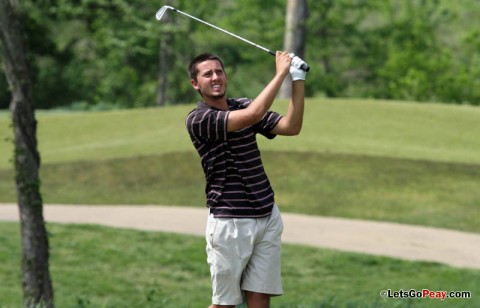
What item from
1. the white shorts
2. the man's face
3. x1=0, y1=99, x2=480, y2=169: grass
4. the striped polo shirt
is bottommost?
x1=0, y1=99, x2=480, y2=169: grass

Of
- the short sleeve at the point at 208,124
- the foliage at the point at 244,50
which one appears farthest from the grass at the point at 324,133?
the foliage at the point at 244,50

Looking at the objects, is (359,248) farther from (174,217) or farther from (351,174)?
(351,174)

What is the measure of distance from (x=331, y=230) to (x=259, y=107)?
8.19 m

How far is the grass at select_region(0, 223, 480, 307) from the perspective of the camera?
406 inches

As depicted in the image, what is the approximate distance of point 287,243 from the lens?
12.3m

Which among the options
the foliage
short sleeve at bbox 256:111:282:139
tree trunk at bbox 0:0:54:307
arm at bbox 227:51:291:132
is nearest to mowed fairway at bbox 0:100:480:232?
tree trunk at bbox 0:0:54:307

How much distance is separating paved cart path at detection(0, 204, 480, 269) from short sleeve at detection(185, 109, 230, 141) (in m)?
6.62

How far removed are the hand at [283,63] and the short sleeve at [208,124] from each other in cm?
35

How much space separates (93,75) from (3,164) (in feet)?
112

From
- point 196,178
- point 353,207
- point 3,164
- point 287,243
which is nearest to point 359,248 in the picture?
point 287,243

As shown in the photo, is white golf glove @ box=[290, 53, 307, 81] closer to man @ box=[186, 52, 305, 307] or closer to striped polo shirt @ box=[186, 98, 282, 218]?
man @ box=[186, 52, 305, 307]

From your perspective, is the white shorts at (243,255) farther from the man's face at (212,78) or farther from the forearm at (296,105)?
the man's face at (212,78)

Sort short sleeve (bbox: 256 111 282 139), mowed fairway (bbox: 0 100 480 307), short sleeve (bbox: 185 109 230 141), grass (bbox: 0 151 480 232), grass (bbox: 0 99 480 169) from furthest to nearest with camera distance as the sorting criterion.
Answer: grass (bbox: 0 99 480 169) < grass (bbox: 0 151 480 232) < mowed fairway (bbox: 0 100 480 307) < short sleeve (bbox: 256 111 282 139) < short sleeve (bbox: 185 109 230 141)

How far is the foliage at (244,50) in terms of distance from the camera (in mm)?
46969
